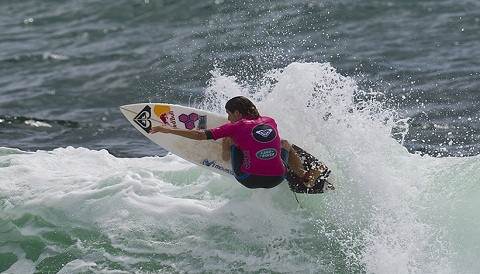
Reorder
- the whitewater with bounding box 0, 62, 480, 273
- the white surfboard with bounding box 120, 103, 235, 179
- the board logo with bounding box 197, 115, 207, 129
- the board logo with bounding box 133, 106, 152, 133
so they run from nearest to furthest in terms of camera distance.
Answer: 1. the whitewater with bounding box 0, 62, 480, 273
2. the white surfboard with bounding box 120, 103, 235, 179
3. the board logo with bounding box 197, 115, 207, 129
4. the board logo with bounding box 133, 106, 152, 133

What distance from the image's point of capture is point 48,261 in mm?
9906

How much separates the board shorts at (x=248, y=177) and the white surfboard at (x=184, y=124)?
685 mm

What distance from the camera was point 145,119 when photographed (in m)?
10.6

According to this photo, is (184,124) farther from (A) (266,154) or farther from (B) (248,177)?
(A) (266,154)

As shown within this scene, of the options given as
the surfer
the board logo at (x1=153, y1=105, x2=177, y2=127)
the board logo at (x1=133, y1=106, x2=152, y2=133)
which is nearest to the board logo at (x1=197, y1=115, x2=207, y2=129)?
the board logo at (x1=153, y1=105, x2=177, y2=127)

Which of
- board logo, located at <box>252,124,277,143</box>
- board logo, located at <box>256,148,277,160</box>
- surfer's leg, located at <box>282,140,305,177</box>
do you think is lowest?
surfer's leg, located at <box>282,140,305,177</box>

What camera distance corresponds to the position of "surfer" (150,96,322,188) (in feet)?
30.2

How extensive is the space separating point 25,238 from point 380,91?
783cm

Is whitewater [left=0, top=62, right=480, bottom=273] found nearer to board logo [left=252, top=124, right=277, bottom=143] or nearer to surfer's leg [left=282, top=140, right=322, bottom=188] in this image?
surfer's leg [left=282, top=140, right=322, bottom=188]

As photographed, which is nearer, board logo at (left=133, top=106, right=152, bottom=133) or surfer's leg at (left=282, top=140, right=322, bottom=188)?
surfer's leg at (left=282, top=140, right=322, bottom=188)

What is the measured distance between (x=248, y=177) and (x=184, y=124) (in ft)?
4.61

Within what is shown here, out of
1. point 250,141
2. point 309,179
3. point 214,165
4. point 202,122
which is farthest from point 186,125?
point 309,179

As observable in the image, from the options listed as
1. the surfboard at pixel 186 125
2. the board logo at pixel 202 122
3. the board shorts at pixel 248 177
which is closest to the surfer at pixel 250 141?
the board shorts at pixel 248 177

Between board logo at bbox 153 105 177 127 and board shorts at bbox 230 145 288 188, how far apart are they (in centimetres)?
120
